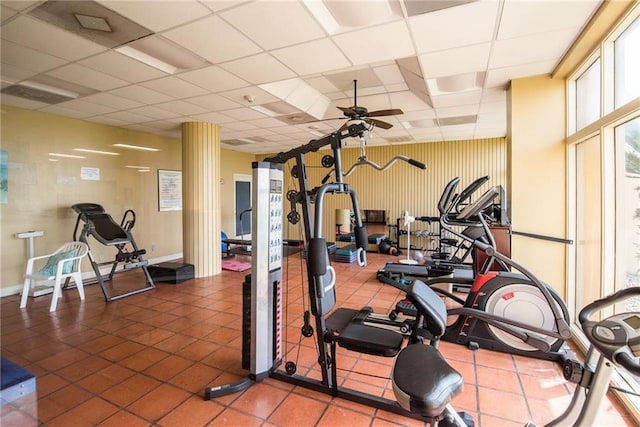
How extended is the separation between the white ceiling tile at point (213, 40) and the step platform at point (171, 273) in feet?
11.1

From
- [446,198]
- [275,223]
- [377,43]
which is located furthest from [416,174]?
→ [275,223]

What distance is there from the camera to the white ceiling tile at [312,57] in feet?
8.94

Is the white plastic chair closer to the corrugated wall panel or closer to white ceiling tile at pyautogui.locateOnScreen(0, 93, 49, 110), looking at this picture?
white ceiling tile at pyautogui.locateOnScreen(0, 93, 49, 110)

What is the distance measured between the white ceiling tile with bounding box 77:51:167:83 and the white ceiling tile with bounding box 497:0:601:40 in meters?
3.27

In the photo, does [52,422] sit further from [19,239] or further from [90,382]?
[19,239]

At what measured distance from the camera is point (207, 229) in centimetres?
531

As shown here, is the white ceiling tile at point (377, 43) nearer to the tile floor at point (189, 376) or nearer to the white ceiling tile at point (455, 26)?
the white ceiling tile at point (455, 26)

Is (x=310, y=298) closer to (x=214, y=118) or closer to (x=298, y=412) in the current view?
(x=298, y=412)

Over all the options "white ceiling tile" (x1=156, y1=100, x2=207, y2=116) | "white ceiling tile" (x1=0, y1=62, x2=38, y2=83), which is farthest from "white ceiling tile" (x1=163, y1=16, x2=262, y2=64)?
"white ceiling tile" (x1=0, y1=62, x2=38, y2=83)

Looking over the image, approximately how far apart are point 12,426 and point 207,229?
4.11 meters

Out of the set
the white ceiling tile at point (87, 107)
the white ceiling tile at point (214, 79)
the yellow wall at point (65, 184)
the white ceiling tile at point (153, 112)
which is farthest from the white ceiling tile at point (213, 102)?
the yellow wall at point (65, 184)

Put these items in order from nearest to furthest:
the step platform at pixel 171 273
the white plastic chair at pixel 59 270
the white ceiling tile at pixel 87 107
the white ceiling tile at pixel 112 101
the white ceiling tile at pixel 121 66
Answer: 1. the white ceiling tile at pixel 121 66
2. the white plastic chair at pixel 59 270
3. the white ceiling tile at pixel 112 101
4. the white ceiling tile at pixel 87 107
5. the step platform at pixel 171 273

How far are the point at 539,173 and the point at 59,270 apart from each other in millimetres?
5850

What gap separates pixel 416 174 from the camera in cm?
762
